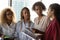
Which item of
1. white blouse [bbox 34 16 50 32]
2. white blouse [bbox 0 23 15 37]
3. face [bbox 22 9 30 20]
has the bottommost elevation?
white blouse [bbox 0 23 15 37]

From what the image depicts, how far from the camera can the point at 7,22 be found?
228 cm

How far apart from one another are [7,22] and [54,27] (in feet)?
2.17

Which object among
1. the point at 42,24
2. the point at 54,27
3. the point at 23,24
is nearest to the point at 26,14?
the point at 23,24

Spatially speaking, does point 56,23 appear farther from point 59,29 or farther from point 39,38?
point 39,38

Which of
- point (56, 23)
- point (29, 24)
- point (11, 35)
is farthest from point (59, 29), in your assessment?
point (11, 35)

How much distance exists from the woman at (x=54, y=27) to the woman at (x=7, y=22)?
0.49 metres

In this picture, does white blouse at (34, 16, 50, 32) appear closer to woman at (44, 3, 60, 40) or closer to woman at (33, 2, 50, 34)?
woman at (33, 2, 50, 34)

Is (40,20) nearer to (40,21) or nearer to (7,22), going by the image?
(40,21)

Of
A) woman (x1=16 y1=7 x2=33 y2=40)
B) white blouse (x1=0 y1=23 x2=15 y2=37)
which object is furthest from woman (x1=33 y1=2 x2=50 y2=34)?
white blouse (x1=0 y1=23 x2=15 y2=37)

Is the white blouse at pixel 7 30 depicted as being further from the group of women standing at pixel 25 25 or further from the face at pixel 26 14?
the face at pixel 26 14

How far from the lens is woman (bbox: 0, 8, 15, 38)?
2.24 m

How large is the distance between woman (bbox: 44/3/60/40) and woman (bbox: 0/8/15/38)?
1.61 feet

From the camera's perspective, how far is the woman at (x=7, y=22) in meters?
2.24

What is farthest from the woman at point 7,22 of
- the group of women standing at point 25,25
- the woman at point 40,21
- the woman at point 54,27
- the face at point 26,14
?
the woman at point 54,27
